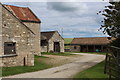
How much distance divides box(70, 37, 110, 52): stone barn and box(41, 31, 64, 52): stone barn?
14331 millimetres

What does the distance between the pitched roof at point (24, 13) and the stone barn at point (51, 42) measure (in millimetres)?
9120

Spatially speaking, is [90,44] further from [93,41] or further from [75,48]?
[75,48]

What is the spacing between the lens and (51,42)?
41406 mm

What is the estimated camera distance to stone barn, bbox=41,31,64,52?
4062 cm

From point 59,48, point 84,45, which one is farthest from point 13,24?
point 84,45

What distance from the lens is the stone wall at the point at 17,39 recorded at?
16.2 m

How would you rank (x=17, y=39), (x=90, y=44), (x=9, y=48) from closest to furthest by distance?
(x=9, y=48)
(x=17, y=39)
(x=90, y=44)

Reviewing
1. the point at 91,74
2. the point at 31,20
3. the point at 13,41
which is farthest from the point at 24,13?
the point at 91,74

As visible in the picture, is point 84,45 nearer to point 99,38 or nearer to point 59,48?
point 99,38

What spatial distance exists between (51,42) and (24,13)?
12.2 meters

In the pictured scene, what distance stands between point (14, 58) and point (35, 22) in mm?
15624

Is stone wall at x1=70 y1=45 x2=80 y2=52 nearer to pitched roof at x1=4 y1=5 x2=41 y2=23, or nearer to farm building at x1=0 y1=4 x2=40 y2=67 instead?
pitched roof at x1=4 y1=5 x2=41 y2=23

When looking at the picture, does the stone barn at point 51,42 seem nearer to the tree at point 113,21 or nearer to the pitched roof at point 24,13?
the pitched roof at point 24,13

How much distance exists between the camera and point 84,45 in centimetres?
5597
